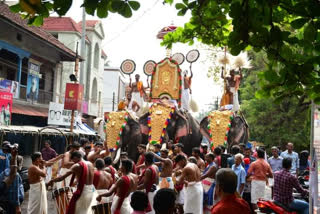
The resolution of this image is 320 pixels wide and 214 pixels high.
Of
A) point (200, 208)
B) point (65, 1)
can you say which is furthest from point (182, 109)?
point (65, 1)

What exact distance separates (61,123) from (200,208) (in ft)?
46.7

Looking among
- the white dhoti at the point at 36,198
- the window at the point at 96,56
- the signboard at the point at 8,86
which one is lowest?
the white dhoti at the point at 36,198

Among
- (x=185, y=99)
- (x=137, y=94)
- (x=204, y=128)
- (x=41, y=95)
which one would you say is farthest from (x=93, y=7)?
(x=41, y=95)

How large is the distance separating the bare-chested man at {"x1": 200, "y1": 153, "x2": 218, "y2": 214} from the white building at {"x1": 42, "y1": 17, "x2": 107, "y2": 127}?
18266 millimetres

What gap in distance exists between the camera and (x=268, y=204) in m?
6.79

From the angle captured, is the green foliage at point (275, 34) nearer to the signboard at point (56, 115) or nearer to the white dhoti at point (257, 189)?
the white dhoti at point (257, 189)

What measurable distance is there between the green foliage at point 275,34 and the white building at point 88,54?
22114 millimetres

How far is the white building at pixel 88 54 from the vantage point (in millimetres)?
28047

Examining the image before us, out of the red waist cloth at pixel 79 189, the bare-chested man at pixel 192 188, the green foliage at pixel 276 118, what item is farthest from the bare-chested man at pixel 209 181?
the green foliage at pixel 276 118

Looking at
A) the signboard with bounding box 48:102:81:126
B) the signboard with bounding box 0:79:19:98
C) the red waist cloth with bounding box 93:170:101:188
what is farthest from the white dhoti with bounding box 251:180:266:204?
the signboard with bounding box 48:102:81:126

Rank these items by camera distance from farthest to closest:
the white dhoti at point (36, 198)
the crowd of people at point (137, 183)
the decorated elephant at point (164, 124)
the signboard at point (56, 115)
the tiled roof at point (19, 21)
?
the signboard at point (56, 115), the tiled roof at point (19, 21), the decorated elephant at point (164, 124), the white dhoti at point (36, 198), the crowd of people at point (137, 183)

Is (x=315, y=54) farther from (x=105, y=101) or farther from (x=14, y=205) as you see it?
(x=105, y=101)

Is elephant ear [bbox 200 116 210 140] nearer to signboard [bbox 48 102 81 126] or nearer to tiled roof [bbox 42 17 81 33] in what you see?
signboard [bbox 48 102 81 126]

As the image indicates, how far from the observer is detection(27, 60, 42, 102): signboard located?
2156 centimetres
